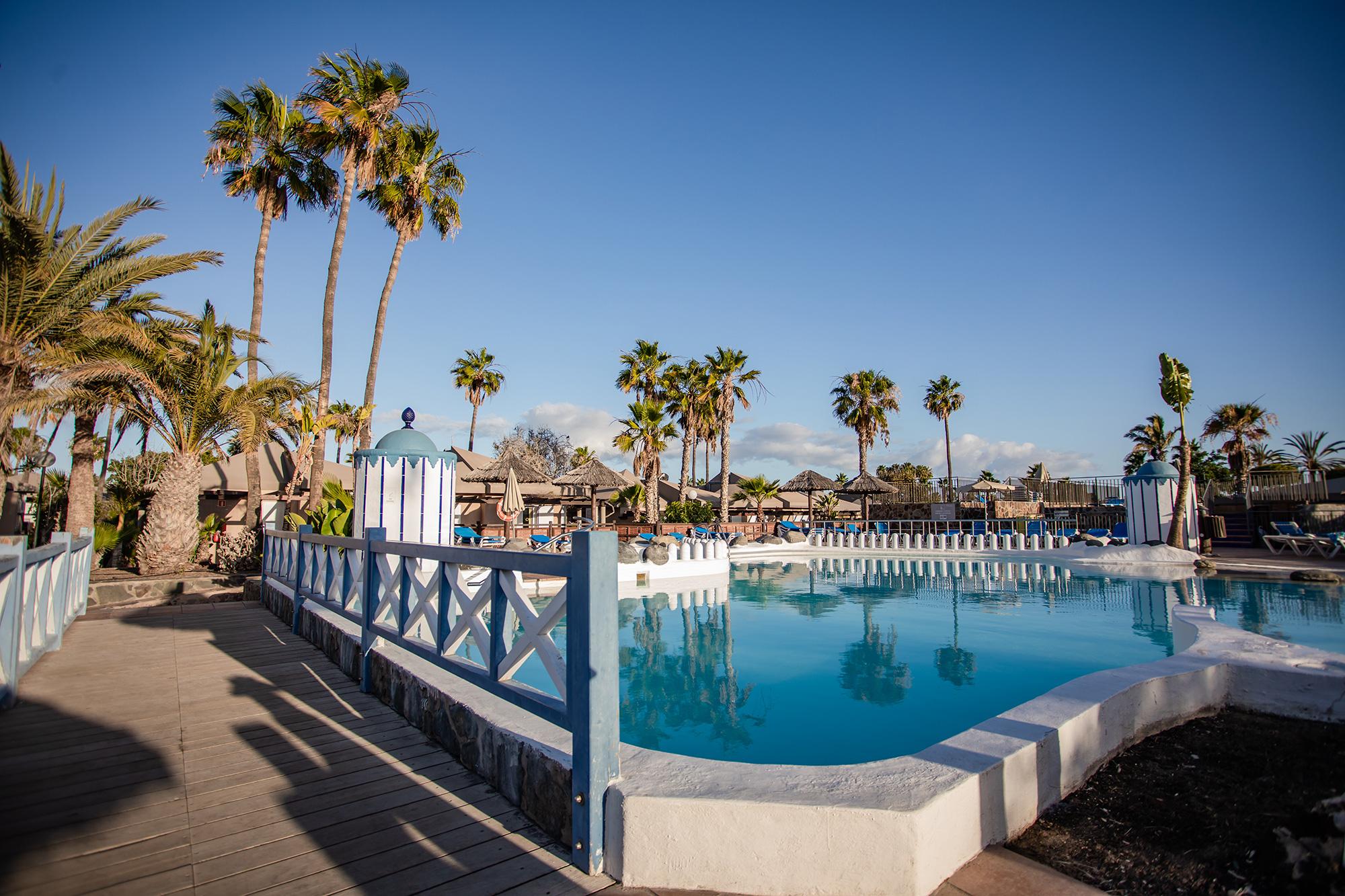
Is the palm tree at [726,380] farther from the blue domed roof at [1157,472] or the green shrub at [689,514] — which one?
the blue domed roof at [1157,472]

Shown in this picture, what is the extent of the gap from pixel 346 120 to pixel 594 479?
13684mm

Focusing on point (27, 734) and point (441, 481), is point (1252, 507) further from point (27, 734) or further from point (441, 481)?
point (27, 734)

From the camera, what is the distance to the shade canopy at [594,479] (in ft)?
78.6

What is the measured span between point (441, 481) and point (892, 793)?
317 inches

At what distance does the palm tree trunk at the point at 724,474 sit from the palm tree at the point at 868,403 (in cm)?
980

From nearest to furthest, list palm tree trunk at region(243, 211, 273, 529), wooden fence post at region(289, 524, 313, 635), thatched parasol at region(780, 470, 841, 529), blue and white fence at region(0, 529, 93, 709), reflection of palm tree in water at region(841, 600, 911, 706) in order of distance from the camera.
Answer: blue and white fence at region(0, 529, 93, 709)
reflection of palm tree in water at region(841, 600, 911, 706)
wooden fence post at region(289, 524, 313, 635)
palm tree trunk at region(243, 211, 273, 529)
thatched parasol at region(780, 470, 841, 529)

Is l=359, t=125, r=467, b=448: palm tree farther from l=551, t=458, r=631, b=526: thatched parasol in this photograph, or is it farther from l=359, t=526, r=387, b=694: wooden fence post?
l=359, t=526, r=387, b=694: wooden fence post

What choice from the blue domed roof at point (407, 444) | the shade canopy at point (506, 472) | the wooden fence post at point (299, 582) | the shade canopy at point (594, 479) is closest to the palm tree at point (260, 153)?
the shade canopy at point (506, 472)

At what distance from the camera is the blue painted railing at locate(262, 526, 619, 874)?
2.35 m

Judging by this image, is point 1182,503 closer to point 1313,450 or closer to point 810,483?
point 810,483

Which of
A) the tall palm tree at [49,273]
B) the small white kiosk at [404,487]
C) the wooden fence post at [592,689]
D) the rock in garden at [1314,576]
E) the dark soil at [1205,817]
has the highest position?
the tall palm tree at [49,273]

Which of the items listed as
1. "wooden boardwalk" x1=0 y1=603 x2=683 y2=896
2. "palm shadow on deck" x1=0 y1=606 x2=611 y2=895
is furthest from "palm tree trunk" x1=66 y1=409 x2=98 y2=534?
"palm shadow on deck" x1=0 y1=606 x2=611 y2=895

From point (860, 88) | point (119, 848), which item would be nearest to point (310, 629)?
point (119, 848)

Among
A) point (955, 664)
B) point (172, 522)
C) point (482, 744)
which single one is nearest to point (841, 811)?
point (482, 744)
